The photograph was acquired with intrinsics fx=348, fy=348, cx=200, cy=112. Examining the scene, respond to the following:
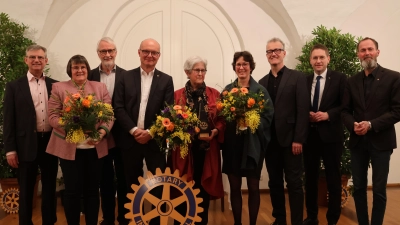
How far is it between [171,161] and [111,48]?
52.8 inches

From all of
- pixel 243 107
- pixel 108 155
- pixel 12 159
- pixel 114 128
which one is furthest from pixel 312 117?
pixel 12 159

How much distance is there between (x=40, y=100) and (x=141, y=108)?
3.24 feet

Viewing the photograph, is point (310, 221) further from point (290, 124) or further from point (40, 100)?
point (40, 100)

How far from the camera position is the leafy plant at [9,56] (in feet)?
14.1

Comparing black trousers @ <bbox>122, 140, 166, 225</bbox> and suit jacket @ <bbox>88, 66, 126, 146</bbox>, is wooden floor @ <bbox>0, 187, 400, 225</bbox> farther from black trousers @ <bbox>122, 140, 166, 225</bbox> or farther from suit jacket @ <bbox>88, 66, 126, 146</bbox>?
suit jacket @ <bbox>88, 66, 126, 146</bbox>

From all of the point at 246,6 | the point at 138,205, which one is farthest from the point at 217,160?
the point at 246,6

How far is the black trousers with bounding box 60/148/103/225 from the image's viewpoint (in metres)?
3.01

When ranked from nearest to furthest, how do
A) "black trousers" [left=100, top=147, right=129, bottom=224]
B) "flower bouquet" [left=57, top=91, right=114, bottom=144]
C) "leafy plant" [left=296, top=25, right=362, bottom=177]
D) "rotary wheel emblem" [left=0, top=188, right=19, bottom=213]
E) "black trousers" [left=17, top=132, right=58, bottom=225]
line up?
"flower bouquet" [left=57, top=91, right=114, bottom=144] < "black trousers" [left=17, top=132, right=58, bottom=225] < "black trousers" [left=100, top=147, right=129, bottom=224] < "rotary wheel emblem" [left=0, top=188, right=19, bottom=213] < "leafy plant" [left=296, top=25, right=362, bottom=177]

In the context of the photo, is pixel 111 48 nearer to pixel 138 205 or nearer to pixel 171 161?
pixel 171 161

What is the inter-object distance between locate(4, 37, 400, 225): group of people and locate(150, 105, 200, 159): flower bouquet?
16 centimetres

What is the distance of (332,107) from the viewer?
3586 mm

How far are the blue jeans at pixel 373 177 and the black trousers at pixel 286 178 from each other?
0.51m

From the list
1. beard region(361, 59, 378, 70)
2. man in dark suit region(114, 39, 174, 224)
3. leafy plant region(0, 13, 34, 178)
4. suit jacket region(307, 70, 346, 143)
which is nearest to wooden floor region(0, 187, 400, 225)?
leafy plant region(0, 13, 34, 178)

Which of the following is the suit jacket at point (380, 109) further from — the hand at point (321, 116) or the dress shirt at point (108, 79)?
the dress shirt at point (108, 79)
